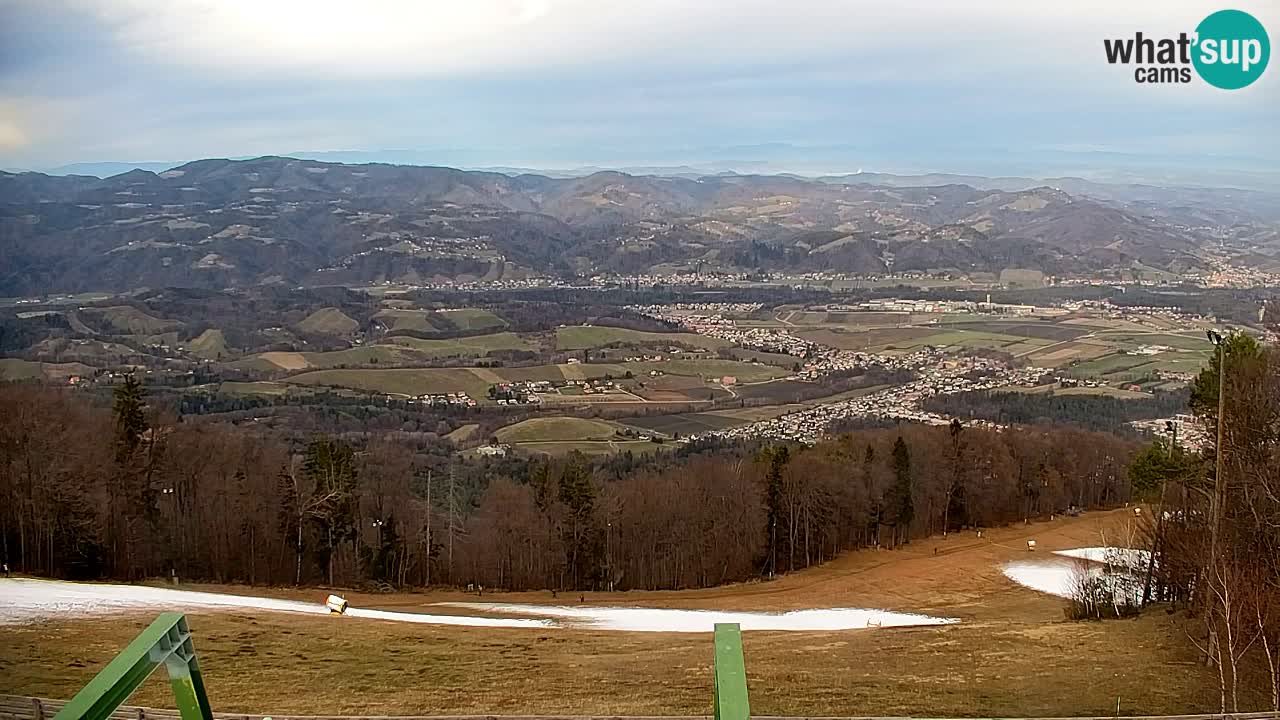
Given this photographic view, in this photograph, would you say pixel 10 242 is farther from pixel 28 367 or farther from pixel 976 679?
pixel 976 679

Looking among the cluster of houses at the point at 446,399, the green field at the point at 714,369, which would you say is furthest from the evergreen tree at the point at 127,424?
the green field at the point at 714,369

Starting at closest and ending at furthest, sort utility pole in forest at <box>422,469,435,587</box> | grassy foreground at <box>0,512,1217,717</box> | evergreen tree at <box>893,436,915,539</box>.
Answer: grassy foreground at <box>0,512,1217,717</box> < utility pole in forest at <box>422,469,435,587</box> < evergreen tree at <box>893,436,915,539</box>

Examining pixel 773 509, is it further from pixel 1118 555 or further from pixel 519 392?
pixel 519 392

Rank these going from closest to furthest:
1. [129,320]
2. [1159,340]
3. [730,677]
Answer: [730,677]
[1159,340]
[129,320]

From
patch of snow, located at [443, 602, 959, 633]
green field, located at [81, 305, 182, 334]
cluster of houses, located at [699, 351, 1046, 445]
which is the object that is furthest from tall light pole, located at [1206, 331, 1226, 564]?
green field, located at [81, 305, 182, 334]

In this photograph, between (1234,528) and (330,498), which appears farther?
(330,498)

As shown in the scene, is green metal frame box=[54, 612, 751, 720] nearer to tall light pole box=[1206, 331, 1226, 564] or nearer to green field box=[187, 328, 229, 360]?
tall light pole box=[1206, 331, 1226, 564]

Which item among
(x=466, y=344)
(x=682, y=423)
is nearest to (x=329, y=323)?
(x=466, y=344)
